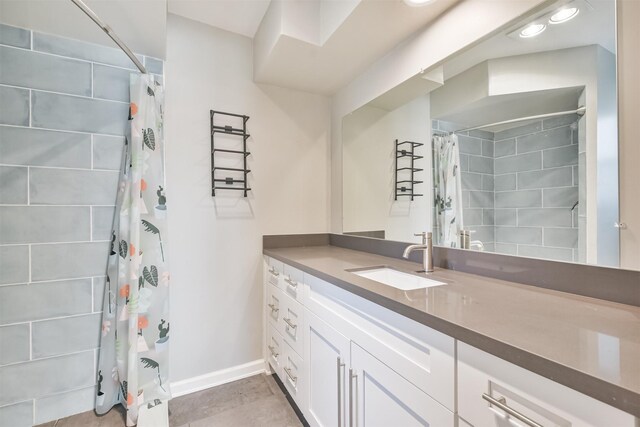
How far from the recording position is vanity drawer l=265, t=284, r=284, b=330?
1.79 metres

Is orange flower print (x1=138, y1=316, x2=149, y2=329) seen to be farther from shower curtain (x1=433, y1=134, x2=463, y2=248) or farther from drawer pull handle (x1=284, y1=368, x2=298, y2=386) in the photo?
shower curtain (x1=433, y1=134, x2=463, y2=248)

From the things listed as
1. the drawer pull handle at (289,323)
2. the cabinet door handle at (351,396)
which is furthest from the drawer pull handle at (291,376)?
the cabinet door handle at (351,396)

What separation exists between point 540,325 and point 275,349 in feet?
5.14

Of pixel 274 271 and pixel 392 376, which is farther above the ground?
pixel 274 271

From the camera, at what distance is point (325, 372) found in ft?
4.15

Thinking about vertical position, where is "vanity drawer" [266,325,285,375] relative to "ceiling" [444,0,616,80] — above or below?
below

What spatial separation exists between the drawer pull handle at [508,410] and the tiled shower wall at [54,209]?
6.15ft

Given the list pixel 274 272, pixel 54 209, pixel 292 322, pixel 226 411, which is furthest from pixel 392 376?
pixel 54 209

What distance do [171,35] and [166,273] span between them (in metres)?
1.48

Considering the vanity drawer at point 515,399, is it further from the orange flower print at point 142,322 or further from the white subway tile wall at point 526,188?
the orange flower print at point 142,322

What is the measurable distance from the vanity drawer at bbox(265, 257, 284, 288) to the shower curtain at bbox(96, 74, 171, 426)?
0.63 meters

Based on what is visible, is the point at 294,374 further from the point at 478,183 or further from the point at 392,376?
the point at 478,183

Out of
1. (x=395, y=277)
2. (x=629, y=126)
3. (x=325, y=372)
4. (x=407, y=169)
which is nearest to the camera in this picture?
(x=629, y=126)

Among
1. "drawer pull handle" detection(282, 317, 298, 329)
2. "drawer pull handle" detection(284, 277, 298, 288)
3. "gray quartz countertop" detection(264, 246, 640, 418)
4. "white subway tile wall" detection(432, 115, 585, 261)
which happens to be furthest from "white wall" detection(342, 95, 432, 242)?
"drawer pull handle" detection(282, 317, 298, 329)
